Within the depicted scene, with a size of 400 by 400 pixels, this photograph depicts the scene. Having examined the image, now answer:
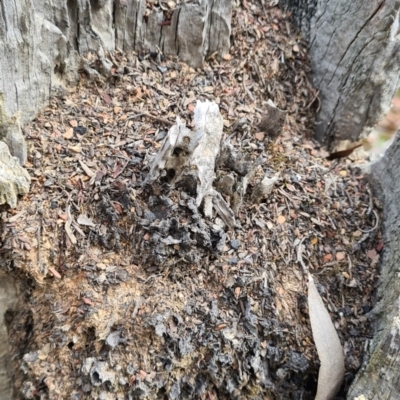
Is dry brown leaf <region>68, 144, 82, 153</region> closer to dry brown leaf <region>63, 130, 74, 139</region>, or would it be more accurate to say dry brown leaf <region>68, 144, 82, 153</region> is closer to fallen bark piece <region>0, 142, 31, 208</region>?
dry brown leaf <region>63, 130, 74, 139</region>

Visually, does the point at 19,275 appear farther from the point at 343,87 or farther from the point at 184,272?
the point at 343,87

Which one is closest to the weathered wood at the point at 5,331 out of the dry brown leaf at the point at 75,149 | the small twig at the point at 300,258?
the dry brown leaf at the point at 75,149

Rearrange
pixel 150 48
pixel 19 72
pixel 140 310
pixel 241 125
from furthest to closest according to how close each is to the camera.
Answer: pixel 150 48 < pixel 241 125 < pixel 19 72 < pixel 140 310

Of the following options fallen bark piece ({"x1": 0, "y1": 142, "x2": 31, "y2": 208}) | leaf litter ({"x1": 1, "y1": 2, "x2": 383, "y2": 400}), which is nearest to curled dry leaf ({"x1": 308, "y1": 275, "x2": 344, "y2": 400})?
leaf litter ({"x1": 1, "y1": 2, "x2": 383, "y2": 400})

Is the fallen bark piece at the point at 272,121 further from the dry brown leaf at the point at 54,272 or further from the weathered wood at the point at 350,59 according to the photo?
the dry brown leaf at the point at 54,272

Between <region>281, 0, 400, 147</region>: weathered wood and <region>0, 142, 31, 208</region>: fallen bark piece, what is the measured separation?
59.8 inches

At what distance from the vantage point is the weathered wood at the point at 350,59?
2176 mm

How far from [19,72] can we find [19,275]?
2.74ft

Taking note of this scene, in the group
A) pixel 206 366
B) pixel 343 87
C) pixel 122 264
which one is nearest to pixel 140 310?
pixel 122 264

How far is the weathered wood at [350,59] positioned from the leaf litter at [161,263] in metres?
0.43

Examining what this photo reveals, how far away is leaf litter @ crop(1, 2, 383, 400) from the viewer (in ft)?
5.75

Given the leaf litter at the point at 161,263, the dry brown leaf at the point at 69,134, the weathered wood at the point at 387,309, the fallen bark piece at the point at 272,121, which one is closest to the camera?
the weathered wood at the point at 387,309

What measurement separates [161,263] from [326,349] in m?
0.73

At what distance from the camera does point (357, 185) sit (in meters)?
2.27
